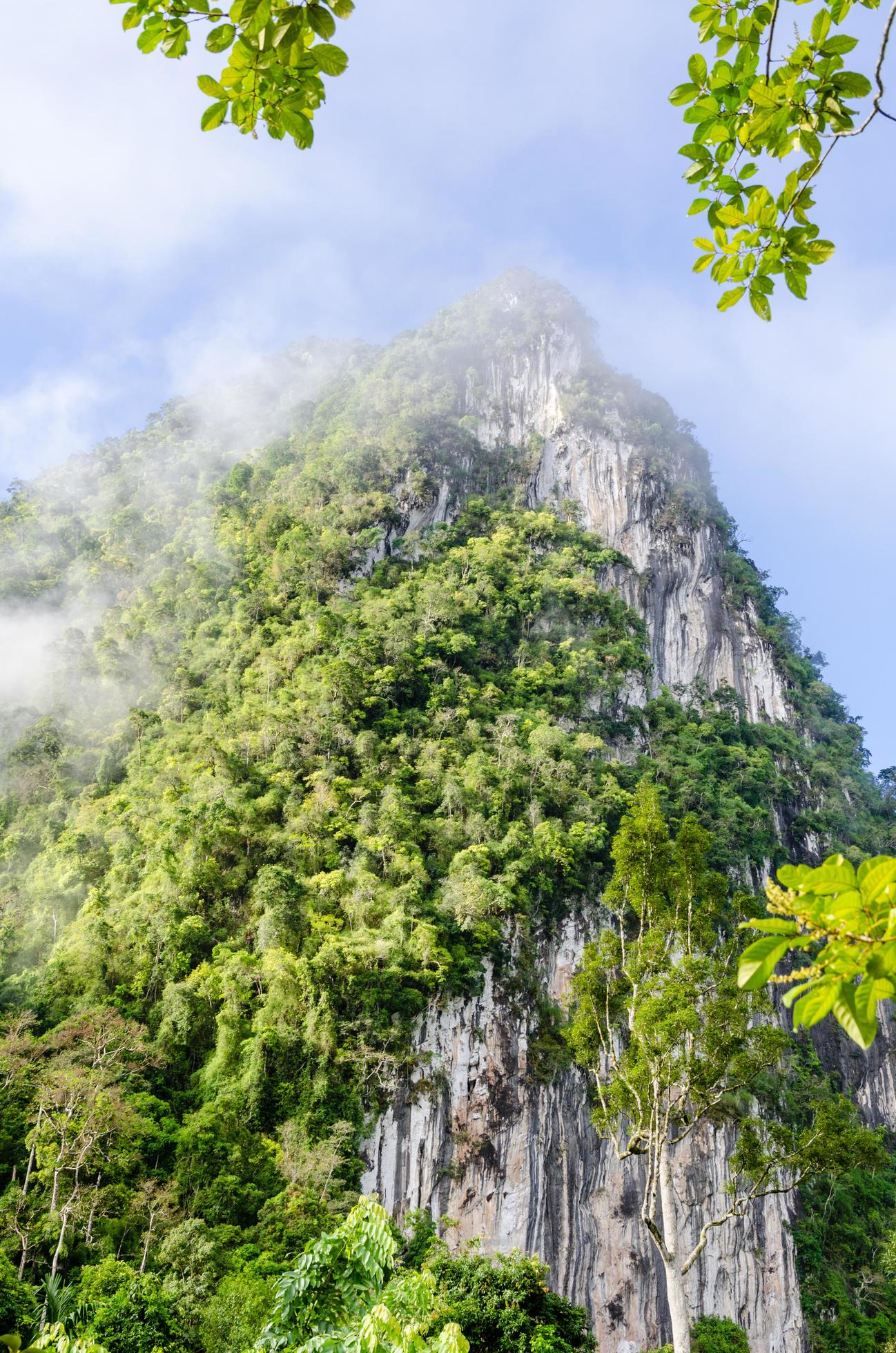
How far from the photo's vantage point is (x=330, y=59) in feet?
4.10

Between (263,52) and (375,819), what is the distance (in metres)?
19.3

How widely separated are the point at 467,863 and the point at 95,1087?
28.7ft

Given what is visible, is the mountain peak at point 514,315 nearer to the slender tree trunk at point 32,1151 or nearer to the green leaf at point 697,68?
the slender tree trunk at point 32,1151

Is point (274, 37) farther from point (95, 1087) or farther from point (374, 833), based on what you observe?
point (374, 833)

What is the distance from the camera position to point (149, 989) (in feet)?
53.7

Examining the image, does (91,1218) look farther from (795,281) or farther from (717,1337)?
(795,281)

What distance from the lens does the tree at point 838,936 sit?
2.70 feet

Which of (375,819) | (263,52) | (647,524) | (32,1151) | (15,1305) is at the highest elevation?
(647,524)

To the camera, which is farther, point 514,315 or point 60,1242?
point 514,315

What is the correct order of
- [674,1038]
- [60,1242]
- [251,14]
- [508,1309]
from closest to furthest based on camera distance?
[251,14]
[674,1038]
[508,1309]
[60,1242]

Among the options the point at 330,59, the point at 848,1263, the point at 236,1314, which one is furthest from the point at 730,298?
the point at 848,1263

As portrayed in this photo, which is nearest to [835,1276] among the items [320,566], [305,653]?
[305,653]

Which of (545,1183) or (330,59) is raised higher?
(330,59)

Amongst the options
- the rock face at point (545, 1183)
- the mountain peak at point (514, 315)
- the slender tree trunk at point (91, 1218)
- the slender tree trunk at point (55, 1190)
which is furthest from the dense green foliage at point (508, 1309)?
the mountain peak at point (514, 315)
